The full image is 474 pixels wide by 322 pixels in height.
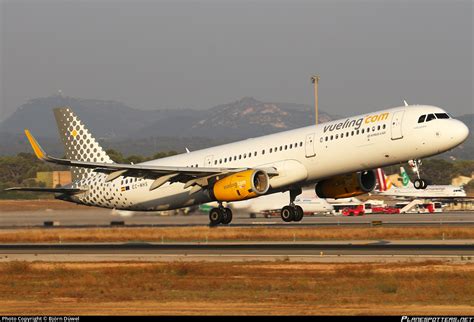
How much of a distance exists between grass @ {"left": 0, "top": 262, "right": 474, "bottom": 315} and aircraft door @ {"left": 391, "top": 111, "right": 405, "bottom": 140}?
9867mm

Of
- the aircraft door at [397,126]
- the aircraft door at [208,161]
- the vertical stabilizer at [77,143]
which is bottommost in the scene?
the aircraft door at [208,161]

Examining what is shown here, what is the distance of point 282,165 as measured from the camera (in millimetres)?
50438

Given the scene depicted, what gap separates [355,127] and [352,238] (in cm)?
1226

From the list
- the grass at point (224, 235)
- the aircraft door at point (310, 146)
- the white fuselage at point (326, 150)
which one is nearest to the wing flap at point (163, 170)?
the white fuselage at point (326, 150)

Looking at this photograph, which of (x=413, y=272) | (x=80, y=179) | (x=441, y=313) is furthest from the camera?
(x=80, y=179)

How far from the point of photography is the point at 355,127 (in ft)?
156

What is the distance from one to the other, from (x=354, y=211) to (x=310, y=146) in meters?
59.1

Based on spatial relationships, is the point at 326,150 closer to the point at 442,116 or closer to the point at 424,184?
the point at 424,184

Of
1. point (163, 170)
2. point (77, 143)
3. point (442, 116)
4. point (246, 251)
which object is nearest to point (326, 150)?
point (442, 116)

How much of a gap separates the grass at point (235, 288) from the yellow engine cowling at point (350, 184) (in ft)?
50.2

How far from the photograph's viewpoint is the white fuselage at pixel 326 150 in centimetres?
4559

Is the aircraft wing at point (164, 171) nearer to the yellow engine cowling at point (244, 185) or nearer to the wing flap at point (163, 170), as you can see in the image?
the wing flap at point (163, 170)

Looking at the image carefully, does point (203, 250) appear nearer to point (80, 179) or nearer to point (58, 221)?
point (80, 179)

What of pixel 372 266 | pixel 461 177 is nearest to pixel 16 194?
pixel 372 266
